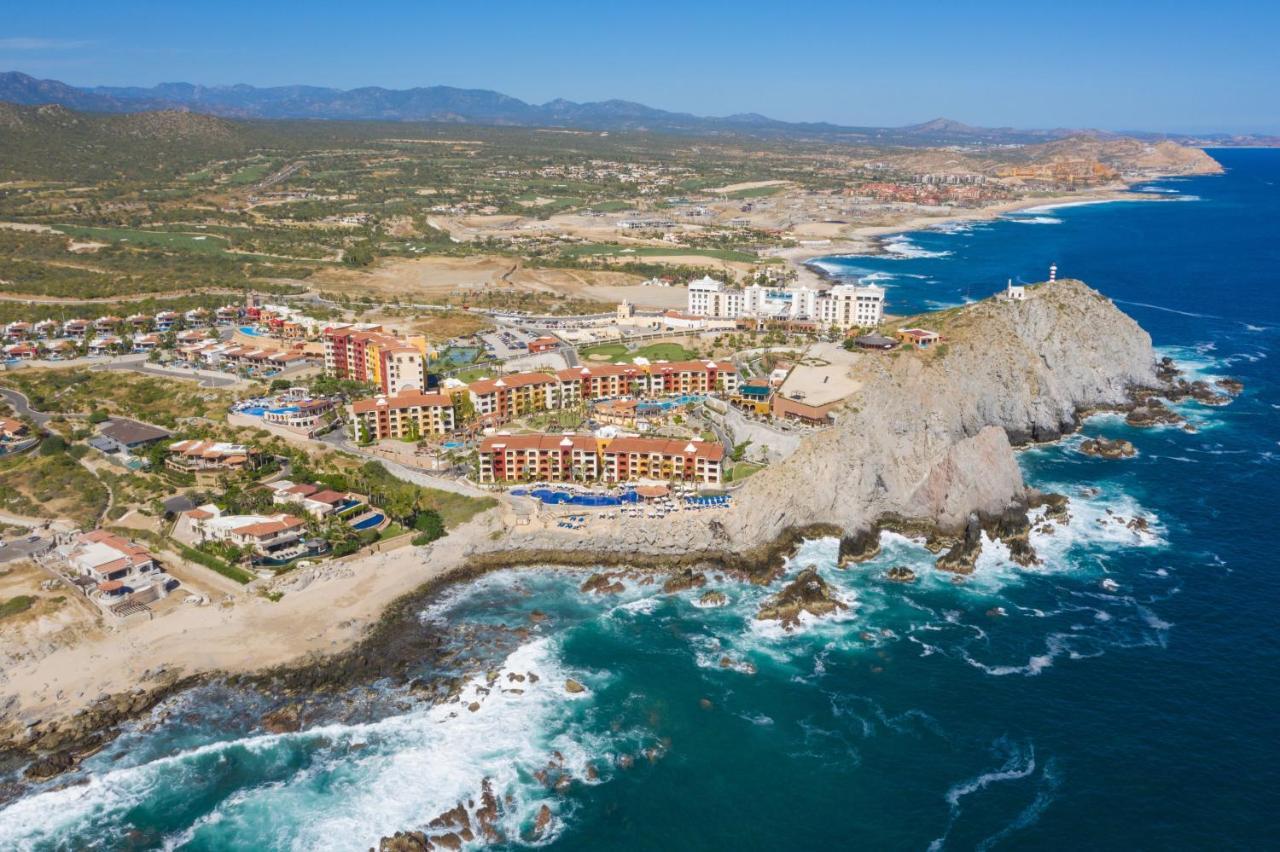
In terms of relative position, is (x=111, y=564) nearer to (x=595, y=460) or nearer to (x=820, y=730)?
(x=595, y=460)

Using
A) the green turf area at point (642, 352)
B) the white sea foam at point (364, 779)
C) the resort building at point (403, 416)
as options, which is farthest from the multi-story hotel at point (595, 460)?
the green turf area at point (642, 352)

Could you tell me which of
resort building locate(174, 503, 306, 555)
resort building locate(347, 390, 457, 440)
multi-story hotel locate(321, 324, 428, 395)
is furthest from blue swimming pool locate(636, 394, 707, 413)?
resort building locate(174, 503, 306, 555)

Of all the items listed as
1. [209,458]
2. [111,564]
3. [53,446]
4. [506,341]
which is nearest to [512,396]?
[209,458]

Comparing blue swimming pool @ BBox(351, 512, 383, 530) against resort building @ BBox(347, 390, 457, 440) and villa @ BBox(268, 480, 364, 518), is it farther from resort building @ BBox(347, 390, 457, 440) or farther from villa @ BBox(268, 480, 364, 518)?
resort building @ BBox(347, 390, 457, 440)

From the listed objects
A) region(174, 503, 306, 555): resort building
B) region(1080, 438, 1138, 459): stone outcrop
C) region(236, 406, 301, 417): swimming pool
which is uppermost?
region(236, 406, 301, 417): swimming pool

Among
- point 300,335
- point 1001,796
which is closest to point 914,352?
point 1001,796

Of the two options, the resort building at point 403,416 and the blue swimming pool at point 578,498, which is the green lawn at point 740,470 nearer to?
the blue swimming pool at point 578,498
